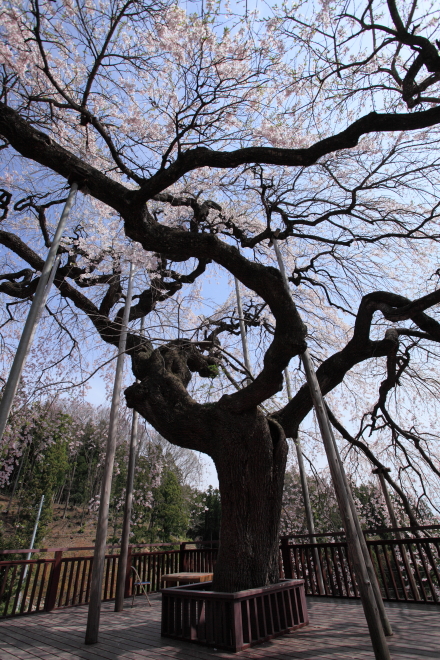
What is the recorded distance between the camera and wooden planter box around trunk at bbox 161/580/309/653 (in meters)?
2.94

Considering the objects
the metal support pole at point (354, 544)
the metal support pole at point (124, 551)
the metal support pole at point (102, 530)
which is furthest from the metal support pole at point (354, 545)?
the metal support pole at point (124, 551)

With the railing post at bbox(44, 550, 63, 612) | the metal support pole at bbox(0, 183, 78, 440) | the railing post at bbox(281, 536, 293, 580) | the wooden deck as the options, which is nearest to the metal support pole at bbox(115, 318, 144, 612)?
the wooden deck

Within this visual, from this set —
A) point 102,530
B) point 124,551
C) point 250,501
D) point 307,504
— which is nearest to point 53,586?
point 124,551

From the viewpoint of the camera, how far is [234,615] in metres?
2.90

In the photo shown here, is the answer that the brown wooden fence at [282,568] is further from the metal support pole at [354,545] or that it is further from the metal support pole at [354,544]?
the metal support pole at [354,545]

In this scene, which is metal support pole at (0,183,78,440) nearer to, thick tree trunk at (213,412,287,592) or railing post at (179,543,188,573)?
thick tree trunk at (213,412,287,592)

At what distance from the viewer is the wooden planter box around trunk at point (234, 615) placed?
2943 millimetres

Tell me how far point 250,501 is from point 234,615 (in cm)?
96

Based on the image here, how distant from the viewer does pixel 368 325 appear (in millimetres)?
3881

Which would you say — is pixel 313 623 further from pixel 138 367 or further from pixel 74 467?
pixel 74 467

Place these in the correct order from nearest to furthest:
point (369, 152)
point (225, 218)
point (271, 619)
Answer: point (271, 619), point (369, 152), point (225, 218)

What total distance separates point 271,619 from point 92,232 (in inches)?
253

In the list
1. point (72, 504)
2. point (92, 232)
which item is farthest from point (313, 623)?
point (72, 504)

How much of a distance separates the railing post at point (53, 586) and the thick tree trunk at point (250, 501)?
2.89m
